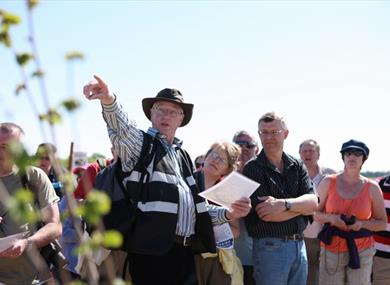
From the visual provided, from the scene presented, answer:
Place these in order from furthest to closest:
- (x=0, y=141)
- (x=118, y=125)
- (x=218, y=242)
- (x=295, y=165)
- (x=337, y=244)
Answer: (x=337, y=244), (x=295, y=165), (x=218, y=242), (x=0, y=141), (x=118, y=125)

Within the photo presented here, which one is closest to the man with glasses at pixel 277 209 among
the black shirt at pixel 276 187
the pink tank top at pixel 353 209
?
the black shirt at pixel 276 187

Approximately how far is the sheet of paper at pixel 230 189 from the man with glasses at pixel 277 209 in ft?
1.71

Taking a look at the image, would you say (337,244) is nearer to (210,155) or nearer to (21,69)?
(210,155)

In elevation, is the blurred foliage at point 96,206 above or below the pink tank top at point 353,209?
above

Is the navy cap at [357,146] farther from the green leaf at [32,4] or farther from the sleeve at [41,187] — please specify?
the green leaf at [32,4]

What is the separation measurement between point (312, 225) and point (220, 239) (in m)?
2.38

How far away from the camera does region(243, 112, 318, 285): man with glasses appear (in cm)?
431

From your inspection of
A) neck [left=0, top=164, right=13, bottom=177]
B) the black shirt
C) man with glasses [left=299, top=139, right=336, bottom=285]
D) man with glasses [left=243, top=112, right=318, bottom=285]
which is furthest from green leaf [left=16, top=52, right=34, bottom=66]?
man with glasses [left=299, top=139, right=336, bottom=285]

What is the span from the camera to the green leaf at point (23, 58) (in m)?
1.22

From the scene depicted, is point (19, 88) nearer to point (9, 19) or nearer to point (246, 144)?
point (9, 19)

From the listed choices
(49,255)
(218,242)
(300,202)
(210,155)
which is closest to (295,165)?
(300,202)

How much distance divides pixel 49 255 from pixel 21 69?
2.86 m

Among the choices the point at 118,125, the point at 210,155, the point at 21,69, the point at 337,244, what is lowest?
the point at 337,244

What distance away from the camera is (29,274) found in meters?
3.78
